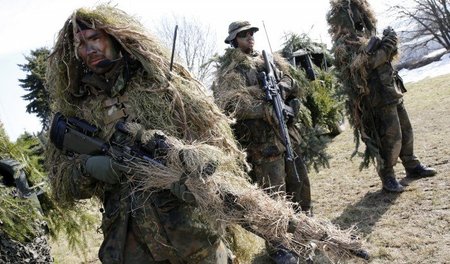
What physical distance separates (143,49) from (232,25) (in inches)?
75.3

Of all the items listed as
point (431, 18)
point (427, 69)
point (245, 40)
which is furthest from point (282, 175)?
point (431, 18)

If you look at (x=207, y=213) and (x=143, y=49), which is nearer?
(x=207, y=213)

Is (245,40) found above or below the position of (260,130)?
above

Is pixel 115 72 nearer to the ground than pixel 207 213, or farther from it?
farther from it

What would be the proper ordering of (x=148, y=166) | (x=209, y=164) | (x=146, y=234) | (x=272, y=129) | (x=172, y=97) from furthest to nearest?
(x=272, y=129), (x=172, y=97), (x=146, y=234), (x=148, y=166), (x=209, y=164)

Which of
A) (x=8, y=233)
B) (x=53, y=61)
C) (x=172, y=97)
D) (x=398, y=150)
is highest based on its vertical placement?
(x=53, y=61)

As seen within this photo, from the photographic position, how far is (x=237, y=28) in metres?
4.51

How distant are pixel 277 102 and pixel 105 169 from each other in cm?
209

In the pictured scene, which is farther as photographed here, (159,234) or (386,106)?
(386,106)

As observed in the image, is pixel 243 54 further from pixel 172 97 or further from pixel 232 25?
pixel 172 97

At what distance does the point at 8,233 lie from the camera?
3.00 metres

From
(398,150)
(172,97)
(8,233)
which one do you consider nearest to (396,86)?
(398,150)

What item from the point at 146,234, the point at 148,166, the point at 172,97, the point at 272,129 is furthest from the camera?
the point at 272,129

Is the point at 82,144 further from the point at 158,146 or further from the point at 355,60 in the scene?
the point at 355,60
